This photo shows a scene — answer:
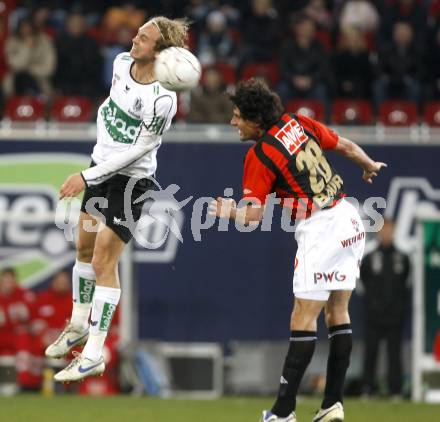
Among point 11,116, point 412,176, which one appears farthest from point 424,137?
point 11,116

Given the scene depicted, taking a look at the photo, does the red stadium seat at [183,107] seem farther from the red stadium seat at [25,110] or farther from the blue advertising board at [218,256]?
the red stadium seat at [25,110]

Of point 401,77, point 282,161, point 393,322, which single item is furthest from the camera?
point 401,77

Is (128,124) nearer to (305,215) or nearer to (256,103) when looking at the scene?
(256,103)

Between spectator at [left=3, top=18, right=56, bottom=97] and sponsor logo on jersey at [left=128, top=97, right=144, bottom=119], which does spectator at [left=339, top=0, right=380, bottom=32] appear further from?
sponsor logo on jersey at [left=128, top=97, right=144, bottom=119]

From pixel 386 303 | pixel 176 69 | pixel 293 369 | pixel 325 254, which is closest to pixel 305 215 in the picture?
pixel 325 254

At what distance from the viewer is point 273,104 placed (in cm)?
919

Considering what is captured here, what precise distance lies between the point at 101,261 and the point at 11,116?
6793mm

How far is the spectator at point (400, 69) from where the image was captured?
16.9m

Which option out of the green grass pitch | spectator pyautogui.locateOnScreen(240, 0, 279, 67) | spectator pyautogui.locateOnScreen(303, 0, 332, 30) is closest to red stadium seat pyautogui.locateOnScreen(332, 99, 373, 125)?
spectator pyautogui.locateOnScreen(240, 0, 279, 67)

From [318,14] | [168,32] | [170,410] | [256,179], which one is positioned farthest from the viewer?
[318,14]

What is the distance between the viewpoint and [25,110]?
15.9 meters

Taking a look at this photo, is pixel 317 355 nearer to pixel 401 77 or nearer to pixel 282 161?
pixel 401 77

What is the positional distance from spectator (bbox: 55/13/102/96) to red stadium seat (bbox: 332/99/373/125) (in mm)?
3099

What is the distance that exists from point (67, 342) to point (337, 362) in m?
2.04
